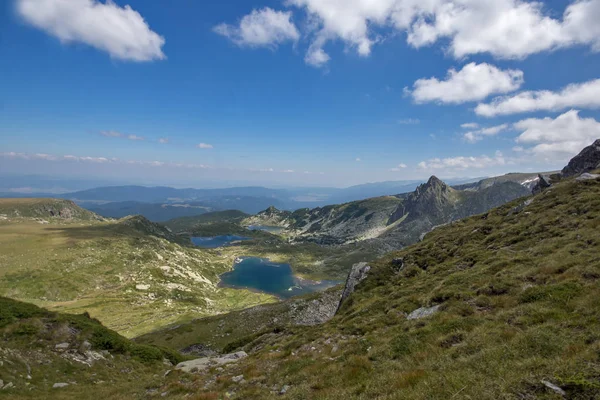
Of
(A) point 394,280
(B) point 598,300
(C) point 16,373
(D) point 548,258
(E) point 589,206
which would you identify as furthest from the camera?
(A) point 394,280

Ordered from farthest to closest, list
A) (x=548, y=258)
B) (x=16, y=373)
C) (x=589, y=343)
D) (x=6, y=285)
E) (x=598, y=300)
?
(x=6, y=285) → (x=548, y=258) → (x=16, y=373) → (x=598, y=300) → (x=589, y=343)

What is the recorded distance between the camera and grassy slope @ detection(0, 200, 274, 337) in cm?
10881

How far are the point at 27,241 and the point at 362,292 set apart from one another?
649 ft

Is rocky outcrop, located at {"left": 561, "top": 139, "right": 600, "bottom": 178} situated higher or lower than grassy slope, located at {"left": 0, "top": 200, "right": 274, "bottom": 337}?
higher

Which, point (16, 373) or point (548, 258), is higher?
point (548, 258)

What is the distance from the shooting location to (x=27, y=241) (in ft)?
508

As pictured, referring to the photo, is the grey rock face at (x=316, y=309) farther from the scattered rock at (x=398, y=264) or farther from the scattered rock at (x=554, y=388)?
the scattered rock at (x=554, y=388)

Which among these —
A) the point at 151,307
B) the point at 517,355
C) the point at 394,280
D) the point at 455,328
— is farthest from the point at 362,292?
the point at 151,307

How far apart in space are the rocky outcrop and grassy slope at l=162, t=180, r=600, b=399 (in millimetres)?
77298

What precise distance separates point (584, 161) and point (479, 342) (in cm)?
12267

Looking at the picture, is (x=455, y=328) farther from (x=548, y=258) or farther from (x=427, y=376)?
(x=548, y=258)

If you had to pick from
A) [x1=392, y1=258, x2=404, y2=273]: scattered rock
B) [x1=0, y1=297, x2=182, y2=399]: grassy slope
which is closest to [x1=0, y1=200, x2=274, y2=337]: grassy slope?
[x1=0, y1=297, x2=182, y2=399]: grassy slope

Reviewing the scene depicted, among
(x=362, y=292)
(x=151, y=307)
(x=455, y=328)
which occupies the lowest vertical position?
(x=151, y=307)

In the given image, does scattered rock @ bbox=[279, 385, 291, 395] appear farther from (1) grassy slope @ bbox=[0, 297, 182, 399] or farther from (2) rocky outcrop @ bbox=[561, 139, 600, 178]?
(2) rocky outcrop @ bbox=[561, 139, 600, 178]
